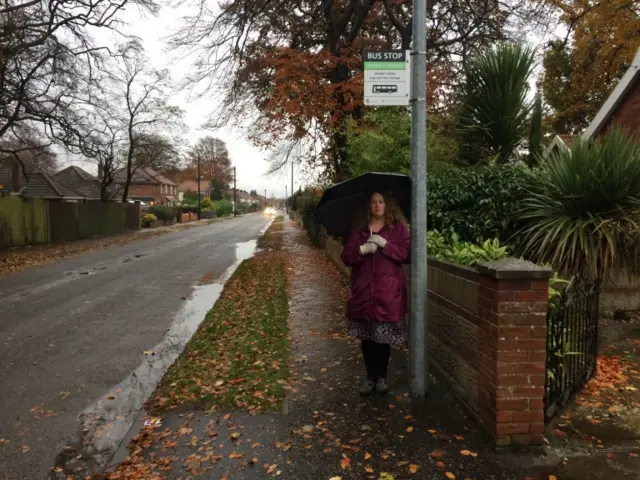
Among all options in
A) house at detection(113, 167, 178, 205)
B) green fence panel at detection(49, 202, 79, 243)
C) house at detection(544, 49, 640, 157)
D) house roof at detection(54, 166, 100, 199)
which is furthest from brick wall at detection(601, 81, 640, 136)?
house at detection(113, 167, 178, 205)

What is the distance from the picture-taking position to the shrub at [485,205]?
6.11 meters

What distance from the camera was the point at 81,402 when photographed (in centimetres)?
446

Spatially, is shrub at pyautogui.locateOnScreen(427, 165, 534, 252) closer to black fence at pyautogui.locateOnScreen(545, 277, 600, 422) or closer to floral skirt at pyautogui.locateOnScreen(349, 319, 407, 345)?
black fence at pyautogui.locateOnScreen(545, 277, 600, 422)

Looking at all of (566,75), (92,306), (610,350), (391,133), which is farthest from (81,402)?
(566,75)

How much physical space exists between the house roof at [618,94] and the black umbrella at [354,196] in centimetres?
679

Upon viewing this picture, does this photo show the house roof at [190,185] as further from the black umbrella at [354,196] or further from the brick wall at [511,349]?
the brick wall at [511,349]

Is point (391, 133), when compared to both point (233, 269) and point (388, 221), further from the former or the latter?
point (233, 269)

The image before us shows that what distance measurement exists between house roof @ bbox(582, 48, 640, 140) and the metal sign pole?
672 centimetres

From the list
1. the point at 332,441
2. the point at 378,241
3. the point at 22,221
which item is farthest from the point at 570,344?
the point at 22,221

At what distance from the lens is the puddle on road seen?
3.38m

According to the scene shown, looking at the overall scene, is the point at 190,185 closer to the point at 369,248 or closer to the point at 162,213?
the point at 162,213

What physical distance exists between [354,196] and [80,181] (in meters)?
52.0

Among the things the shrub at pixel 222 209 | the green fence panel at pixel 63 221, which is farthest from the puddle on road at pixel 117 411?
the shrub at pixel 222 209

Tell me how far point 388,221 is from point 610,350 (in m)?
3.19
